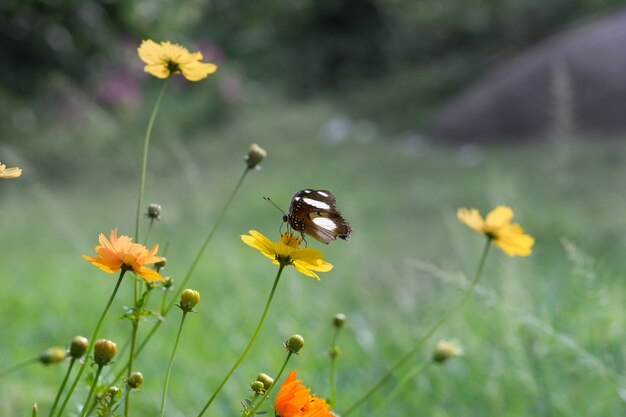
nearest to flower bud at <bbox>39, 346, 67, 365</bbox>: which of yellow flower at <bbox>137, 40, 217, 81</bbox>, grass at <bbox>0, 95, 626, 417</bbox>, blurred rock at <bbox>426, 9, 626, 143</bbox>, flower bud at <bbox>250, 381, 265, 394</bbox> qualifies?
flower bud at <bbox>250, 381, 265, 394</bbox>

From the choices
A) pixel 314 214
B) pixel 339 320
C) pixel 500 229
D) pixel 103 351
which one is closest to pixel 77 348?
pixel 103 351

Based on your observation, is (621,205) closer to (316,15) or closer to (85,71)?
(85,71)

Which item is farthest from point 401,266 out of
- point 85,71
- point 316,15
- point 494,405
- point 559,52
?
point 316,15

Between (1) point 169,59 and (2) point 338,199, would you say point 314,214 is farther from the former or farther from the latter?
(2) point 338,199

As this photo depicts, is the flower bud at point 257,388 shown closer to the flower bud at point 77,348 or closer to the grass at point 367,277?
the flower bud at point 77,348

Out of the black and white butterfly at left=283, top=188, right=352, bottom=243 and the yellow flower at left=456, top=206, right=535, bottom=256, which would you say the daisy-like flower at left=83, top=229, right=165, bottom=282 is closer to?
the black and white butterfly at left=283, top=188, right=352, bottom=243
